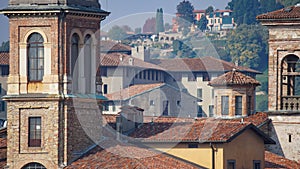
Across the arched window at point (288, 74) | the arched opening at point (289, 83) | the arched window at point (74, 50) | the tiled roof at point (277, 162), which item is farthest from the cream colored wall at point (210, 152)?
the arched window at point (288, 74)

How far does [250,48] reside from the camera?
172m

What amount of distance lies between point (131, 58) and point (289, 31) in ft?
163

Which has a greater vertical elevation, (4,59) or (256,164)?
(4,59)

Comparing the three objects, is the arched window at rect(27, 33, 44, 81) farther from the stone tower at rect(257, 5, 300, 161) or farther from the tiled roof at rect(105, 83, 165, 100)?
the tiled roof at rect(105, 83, 165, 100)

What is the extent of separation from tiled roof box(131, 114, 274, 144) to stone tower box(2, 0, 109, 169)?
210 inches

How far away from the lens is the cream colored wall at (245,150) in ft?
181

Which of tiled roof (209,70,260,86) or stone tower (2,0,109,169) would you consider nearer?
stone tower (2,0,109,169)

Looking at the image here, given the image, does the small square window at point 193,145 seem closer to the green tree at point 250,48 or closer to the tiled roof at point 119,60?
the tiled roof at point 119,60

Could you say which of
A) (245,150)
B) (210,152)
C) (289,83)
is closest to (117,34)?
(289,83)

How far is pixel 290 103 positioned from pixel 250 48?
344 ft

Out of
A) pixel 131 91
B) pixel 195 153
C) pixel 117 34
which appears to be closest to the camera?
pixel 195 153

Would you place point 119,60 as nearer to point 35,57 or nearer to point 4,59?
point 4,59

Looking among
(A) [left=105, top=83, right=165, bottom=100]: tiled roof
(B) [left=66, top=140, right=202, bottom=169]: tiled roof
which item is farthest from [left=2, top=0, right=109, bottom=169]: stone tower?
(A) [left=105, top=83, right=165, bottom=100]: tiled roof

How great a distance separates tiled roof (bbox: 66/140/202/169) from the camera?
49.5 meters
